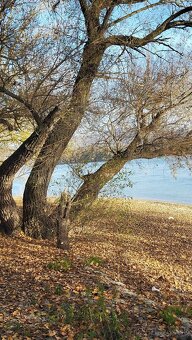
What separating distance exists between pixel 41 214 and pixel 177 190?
98.0ft

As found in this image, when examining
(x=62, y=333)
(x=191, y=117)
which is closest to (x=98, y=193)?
(x=191, y=117)

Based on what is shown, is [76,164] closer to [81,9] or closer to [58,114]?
[58,114]

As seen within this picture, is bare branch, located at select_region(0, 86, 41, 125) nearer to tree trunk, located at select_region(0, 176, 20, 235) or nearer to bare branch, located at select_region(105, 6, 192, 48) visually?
tree trunk, located at select_region(0, 176, 20, 235)

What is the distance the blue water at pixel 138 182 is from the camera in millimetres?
9422

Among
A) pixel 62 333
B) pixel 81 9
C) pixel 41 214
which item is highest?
pixel 81 9

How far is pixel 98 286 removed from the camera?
6.45 m

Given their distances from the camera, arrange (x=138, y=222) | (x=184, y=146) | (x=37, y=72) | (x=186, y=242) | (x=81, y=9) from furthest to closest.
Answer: (x=138, y=222), (x=186, y=242), (x=184, y=146), (x=81, y=9), (x=37, y=72)

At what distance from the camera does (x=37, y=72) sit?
8430mm

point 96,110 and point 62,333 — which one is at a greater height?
point 96,110

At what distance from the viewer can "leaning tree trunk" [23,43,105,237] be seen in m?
9.22

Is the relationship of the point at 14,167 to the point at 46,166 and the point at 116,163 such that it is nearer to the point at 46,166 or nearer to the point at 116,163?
the point at 46,166

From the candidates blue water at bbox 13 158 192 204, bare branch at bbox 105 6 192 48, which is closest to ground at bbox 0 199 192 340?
blue water at bbox 13 158 192 204

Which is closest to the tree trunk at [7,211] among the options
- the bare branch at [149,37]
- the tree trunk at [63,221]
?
the tree trunk at [63,221]

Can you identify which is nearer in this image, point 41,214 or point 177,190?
point 41,214
